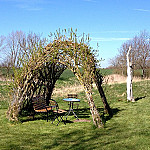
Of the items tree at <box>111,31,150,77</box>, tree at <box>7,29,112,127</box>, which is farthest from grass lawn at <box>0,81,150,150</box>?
tree at <box>111,31,150,77</box>

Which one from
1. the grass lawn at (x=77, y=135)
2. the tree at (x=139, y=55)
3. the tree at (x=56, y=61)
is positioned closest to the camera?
the grass lawn at (x=77, y=135)

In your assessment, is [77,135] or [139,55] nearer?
[77,135]

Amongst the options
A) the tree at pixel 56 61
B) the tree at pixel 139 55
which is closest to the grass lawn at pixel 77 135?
the tree at pixel 56 61

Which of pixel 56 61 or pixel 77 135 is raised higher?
pixel 56 61

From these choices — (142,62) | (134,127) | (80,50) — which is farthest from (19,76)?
(142,62)

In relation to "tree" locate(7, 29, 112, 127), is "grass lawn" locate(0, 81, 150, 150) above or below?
below

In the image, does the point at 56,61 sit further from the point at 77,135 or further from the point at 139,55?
the point at 139,55

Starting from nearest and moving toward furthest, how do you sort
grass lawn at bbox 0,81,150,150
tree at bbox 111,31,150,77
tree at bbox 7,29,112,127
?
grass lawn at bbox 0,81,150,150 < tree at bbox 7,29,112,127 < tree at bbox 111,31,150,77

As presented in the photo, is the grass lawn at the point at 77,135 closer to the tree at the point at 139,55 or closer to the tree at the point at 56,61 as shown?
the tree at the point at 56,61

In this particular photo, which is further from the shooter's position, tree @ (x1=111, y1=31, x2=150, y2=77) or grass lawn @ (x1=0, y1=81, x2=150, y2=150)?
tree @ (x1=111, y1=31, x2=150, y2=77)

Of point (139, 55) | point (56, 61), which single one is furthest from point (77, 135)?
point (139, 55)

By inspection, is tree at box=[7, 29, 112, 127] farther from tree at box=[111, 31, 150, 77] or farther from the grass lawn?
tree at box=[111, 31, 150, 77]

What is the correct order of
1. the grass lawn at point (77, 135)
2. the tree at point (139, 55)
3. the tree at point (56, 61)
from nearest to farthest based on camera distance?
the grass lawn at point (77, 135)
the tree at point (56, 61)
the tree at point (139, 55)

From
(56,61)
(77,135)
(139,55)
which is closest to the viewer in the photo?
(77,135)
